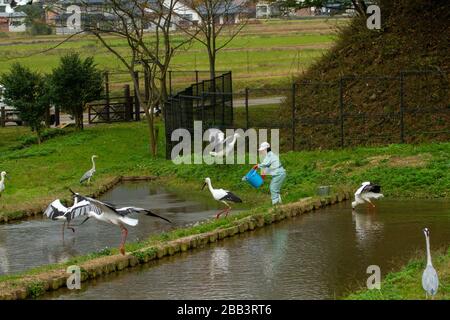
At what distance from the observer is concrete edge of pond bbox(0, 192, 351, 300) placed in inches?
565

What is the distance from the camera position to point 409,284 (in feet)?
43.6

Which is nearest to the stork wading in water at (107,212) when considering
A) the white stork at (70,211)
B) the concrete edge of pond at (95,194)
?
the white stork at (70,211)

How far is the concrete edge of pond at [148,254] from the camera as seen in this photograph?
1435 centimetres

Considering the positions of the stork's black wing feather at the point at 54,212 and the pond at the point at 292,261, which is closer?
the pond at the point at 292,261

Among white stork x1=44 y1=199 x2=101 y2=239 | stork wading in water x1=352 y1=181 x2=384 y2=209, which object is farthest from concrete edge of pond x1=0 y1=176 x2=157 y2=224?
stork wading in water x1=352 y1=181 x2=384 y2=209

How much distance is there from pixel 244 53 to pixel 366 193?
52047 millimetres

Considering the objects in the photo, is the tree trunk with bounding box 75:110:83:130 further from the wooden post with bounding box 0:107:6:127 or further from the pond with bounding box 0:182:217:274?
the pond with bounding box 0:182:217:274

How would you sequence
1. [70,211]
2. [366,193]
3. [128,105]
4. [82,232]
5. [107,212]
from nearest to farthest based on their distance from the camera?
[107,212] < [70,211] < [82,232] < [366,193] < [128,105]

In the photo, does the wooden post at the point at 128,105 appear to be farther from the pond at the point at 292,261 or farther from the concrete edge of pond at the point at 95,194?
the pond at the point at 292,261

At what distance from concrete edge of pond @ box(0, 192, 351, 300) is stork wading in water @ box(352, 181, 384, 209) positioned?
105 cm

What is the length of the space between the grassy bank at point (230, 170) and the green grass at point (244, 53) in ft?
51.5

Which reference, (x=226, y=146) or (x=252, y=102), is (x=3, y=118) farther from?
(x=226, y=146)

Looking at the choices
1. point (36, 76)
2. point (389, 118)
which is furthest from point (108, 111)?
point (389, 118)

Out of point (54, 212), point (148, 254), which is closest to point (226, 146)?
point (54, 212)
